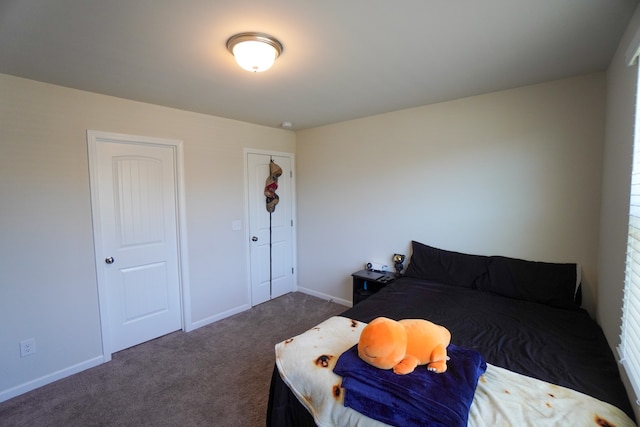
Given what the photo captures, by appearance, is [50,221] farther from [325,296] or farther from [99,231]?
[325,296]

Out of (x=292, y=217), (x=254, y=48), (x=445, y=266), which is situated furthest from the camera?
(x=292, y=217)

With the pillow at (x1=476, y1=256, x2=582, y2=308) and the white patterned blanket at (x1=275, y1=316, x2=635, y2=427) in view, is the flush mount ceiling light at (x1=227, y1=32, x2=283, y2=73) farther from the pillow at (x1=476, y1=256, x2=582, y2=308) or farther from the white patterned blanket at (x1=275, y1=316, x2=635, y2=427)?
the pillow at (x1=476, y1=256, x2=582, y2=308)

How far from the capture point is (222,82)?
7.48 ft

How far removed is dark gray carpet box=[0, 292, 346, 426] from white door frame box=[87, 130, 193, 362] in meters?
0.24

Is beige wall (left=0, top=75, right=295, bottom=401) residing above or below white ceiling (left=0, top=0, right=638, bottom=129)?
below

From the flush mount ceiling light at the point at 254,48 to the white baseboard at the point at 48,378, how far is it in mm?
2839

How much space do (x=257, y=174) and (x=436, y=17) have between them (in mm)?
2824

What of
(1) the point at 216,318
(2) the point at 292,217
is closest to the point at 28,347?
(1) the point at 216,318

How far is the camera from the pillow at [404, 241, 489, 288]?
8.75ft

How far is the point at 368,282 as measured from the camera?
10.7 feet

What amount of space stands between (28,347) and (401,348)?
287cm

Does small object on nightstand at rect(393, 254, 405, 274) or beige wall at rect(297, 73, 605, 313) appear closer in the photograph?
beige wall at rect(297, 73, 605, 313)

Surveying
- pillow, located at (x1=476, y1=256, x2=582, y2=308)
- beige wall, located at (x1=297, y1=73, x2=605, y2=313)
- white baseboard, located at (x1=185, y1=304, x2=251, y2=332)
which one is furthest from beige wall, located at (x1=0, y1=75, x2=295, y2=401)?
pillow, located at (x1=476, y1=256, x2=582, y2=308)

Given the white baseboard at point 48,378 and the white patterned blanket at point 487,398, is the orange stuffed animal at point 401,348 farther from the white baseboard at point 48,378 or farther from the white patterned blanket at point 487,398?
the white baseboard at point 48,378
